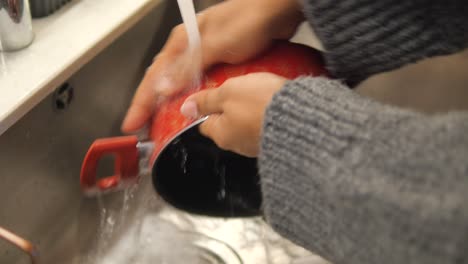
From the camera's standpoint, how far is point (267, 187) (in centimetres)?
36

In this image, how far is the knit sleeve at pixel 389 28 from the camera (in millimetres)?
386

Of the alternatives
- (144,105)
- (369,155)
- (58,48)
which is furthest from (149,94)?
(369,155)

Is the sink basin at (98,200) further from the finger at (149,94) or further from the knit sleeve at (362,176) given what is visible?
the knit sleeve at (362,176)


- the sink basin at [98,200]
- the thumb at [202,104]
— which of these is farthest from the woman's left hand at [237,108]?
the sink basin at [98,200]

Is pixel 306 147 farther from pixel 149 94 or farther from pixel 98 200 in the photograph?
pixel 98 200

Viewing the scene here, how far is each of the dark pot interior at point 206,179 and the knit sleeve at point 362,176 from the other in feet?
0.43

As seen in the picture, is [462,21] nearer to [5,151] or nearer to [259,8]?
[259,8]

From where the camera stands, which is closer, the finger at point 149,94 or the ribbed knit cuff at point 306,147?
the ribbed knit cuff at point 306,147

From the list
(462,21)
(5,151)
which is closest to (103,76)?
(5,151)

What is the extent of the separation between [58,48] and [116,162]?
13cm

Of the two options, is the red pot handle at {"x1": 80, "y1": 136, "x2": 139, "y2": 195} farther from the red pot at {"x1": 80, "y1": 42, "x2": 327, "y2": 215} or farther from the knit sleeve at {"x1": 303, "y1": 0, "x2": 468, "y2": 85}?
the knit sleeve at {"x1": 303, "y1": 0, "x2": 468, "y2": 85}

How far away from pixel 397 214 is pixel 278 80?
0.49 feet

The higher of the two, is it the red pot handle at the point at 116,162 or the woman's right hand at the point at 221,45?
the woman's right hand at the point at 221,45

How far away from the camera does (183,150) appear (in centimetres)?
47
